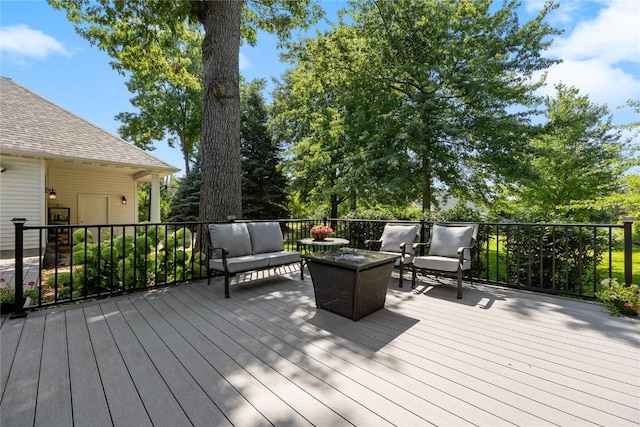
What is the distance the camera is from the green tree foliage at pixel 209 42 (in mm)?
5172

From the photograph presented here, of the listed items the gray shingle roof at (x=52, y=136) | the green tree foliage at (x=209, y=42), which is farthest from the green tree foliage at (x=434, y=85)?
the gray shingle roof at (x=52, y=136)

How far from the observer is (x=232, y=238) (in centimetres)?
420

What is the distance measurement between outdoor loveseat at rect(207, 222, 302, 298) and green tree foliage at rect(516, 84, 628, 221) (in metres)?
7.39

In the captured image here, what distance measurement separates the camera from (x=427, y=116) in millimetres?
8547

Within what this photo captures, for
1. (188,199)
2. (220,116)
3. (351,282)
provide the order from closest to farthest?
(351,282) → (220,116) → (188,199)

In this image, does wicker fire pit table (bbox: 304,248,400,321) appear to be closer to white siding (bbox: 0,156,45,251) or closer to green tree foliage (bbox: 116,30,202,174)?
white siding (bbox: 0,156,45,251)

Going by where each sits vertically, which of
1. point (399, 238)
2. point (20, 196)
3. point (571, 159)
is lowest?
point (399, 238)

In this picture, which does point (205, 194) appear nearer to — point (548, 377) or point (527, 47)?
point (548, 377)

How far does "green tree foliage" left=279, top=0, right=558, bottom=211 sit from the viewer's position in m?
7.85

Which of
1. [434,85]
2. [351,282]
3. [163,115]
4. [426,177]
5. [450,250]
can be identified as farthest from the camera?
[163,115]

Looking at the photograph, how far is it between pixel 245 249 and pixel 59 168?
9.99 metres

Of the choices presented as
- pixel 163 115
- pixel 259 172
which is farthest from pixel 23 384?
pixel 163 115

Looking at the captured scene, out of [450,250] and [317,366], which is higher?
[450,250]

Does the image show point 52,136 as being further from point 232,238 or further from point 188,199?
point 232,238
